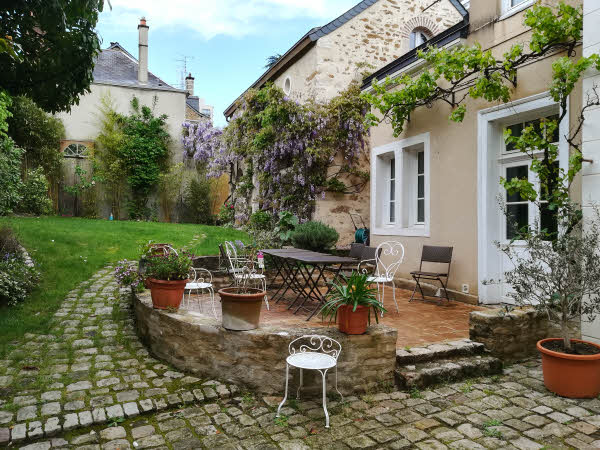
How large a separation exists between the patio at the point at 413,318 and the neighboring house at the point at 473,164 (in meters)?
0.49

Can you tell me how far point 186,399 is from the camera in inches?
124

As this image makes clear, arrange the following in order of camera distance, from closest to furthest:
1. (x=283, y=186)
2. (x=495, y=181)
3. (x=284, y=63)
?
(x=495, y=181) < (x=283, y=186) < (x=284, y=63)

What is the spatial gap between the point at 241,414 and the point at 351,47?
9495mm

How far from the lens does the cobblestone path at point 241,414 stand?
262 centimetres

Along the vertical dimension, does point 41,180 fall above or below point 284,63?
below

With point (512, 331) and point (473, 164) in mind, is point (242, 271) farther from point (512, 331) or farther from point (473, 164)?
point (473, 164)

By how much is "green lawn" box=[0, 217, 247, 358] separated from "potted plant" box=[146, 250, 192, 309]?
1.61 meters

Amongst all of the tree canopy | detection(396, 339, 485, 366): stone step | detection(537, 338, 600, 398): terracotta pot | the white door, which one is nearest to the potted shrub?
detection(537, 338, 600, 398): terracotta pot

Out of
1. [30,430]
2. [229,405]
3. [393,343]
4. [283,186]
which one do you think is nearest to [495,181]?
[393,343]

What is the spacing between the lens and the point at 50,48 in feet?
15.3

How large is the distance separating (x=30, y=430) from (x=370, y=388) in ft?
7.76

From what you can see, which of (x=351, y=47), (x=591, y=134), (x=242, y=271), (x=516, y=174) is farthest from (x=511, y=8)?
(x=351, y=47)

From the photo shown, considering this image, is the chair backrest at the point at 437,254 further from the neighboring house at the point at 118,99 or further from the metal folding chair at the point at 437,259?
the neighboring house at the point at 118,99

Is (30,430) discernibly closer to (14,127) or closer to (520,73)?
(520,73)
